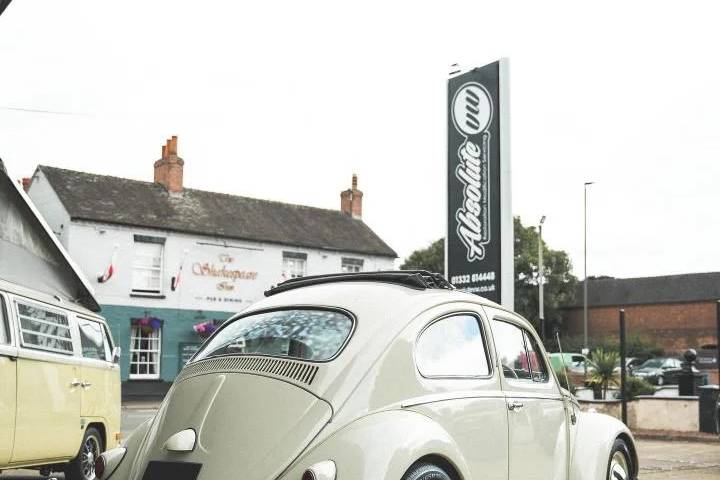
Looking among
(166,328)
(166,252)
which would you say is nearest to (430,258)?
(166,252)

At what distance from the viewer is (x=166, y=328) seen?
31.5 metres

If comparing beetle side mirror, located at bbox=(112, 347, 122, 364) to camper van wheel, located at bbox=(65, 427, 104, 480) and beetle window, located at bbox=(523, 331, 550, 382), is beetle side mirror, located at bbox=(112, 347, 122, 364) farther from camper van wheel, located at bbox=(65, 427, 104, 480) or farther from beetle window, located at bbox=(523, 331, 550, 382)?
beetle window, located at bbox=(523, 331, 550, 382)

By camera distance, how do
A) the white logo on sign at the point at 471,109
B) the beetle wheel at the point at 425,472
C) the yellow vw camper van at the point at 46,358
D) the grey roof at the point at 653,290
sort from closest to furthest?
the beetle wheel at the point at 425,472 → the yellow vw camper van at the point at 46,358 → the white logo on sign at the point at 471,109 → the grey roof at the point at 653,290

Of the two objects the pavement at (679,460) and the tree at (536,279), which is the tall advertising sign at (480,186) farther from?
the tree at (536,279)

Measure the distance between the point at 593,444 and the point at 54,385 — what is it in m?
5.68

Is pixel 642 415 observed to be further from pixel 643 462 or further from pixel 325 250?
pixel 325 250

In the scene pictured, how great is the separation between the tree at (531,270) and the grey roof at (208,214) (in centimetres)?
2250

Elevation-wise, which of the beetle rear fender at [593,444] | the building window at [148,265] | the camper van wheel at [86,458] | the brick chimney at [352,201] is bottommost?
the camper van wheel at [86,458]

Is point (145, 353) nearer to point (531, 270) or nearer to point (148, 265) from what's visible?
point (148, 265)

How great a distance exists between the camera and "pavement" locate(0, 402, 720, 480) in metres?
10.4

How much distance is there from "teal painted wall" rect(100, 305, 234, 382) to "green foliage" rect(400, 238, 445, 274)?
29722 mm

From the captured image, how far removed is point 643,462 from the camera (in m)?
11.7

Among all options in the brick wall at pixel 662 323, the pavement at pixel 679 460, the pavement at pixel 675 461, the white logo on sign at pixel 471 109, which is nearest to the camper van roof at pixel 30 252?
the pavement at pixel 675 461

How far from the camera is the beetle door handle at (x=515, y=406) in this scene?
5648 mm
